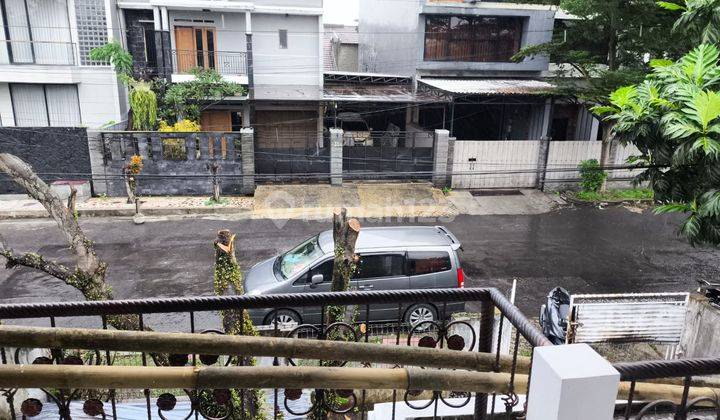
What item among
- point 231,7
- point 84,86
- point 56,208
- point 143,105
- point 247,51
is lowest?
point 56,208

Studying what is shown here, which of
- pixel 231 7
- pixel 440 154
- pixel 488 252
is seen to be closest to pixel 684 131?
pixel 488 252

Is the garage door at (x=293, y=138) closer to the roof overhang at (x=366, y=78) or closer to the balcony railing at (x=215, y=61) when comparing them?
the balcony railing at (x=215, y=61)

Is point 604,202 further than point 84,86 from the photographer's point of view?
No

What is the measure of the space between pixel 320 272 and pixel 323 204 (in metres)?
7.94

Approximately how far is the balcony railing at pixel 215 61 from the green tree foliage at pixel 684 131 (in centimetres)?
1722

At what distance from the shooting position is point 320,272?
32.3ft

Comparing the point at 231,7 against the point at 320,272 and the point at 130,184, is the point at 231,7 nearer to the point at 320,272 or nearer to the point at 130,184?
the point at 130,184

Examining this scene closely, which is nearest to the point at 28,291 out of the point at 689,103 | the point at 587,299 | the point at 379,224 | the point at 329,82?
the point at 379,224

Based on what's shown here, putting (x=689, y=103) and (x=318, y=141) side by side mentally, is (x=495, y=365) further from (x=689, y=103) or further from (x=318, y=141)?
(x=318, y=141)

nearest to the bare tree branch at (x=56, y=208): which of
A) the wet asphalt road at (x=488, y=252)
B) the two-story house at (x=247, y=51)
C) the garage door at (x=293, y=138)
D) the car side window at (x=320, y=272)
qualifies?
the car side window at (x=320, y=272)

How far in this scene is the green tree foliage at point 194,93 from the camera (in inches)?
765

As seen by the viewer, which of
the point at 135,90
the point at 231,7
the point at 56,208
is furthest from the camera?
the point at 231,7

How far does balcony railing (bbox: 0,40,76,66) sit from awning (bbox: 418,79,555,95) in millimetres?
13427

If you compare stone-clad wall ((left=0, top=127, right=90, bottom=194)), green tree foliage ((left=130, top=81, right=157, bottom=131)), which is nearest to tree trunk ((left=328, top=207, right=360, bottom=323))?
stone-clad wall ((left=0, top=127, right=90, bottom=194))
